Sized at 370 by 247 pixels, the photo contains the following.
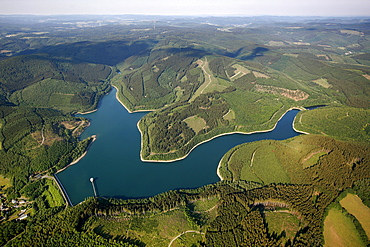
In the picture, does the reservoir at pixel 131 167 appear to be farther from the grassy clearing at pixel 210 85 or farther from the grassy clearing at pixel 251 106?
the grassy clearing at pixel 210 85

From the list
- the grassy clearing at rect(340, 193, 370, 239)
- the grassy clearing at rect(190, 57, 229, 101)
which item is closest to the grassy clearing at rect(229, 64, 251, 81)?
the grassy clearing at rect(190, 57, 229, 101)

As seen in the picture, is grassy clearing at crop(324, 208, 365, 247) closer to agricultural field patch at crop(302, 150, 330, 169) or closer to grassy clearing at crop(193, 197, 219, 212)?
agricultural field patch at crop(302, 150, 330, 169)

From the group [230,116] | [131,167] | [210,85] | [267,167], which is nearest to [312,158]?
[267,167]

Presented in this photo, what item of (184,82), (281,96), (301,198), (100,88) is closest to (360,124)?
(281,96)

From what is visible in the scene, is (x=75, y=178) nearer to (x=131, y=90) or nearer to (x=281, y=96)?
(x=131, y=90)

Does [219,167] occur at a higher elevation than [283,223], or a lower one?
higher

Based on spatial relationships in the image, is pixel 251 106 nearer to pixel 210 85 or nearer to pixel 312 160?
pixel 210 85

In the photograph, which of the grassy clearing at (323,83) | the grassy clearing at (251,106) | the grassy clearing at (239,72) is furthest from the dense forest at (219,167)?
the grassy clearing at (239,72)
